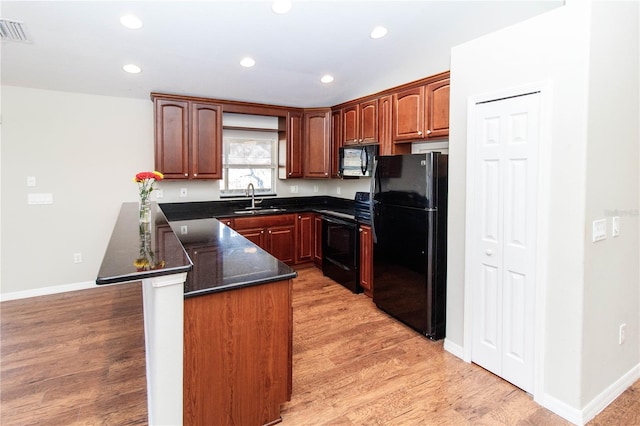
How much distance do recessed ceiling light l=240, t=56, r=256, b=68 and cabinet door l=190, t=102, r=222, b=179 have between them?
101 cm

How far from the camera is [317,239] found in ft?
16.2

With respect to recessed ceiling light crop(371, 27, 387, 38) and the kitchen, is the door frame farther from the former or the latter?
recessed ceiling light crop(371, 27, 387, 38)

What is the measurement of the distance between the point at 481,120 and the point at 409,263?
1.33 meters

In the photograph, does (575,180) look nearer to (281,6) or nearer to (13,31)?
(281,6)

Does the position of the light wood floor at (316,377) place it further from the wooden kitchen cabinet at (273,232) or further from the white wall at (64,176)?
the wooden kitchen cabinet at (273,232)

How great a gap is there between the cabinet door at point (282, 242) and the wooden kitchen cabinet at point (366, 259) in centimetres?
120

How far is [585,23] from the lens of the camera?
71.8 inches

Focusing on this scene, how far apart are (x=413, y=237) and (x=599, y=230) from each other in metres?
1.28

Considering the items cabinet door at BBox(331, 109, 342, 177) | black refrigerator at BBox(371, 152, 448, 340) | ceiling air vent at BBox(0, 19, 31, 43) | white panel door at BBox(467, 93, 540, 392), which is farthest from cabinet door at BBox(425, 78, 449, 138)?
ceiling air vent at BBox(0, 19, 31, 43)

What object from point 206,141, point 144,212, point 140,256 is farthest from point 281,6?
point 206,141

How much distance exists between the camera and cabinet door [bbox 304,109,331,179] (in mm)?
4930

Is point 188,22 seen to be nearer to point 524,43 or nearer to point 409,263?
point 524,43

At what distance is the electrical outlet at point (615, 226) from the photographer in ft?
→ 6.92

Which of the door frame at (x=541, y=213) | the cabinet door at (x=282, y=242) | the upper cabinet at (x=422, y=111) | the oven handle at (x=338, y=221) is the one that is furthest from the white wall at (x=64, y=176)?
the door frame at (x=541, y=213)
